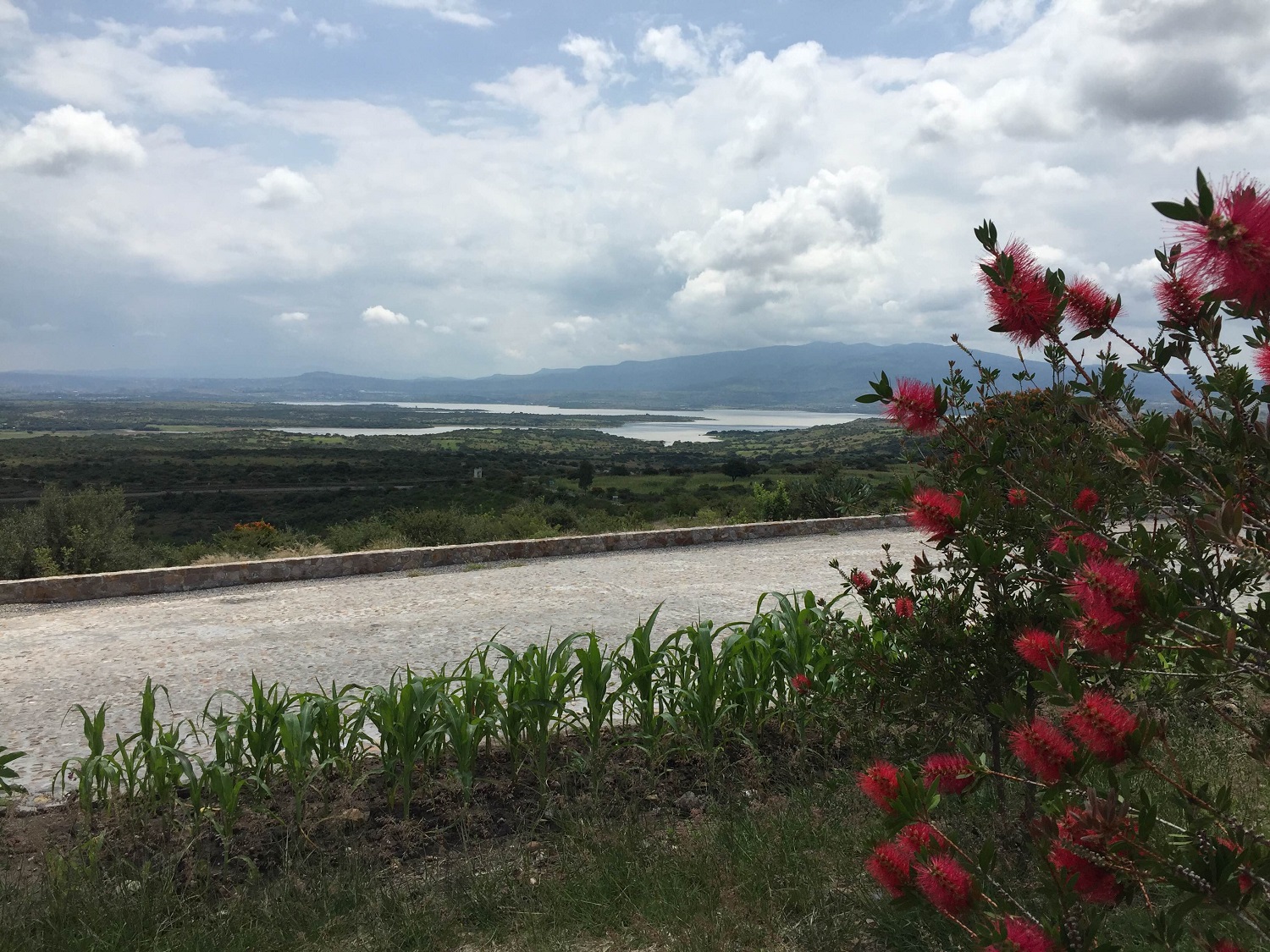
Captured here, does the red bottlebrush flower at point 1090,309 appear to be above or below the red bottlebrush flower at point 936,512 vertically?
above

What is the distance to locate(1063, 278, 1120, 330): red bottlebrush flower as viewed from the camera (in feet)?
6.38

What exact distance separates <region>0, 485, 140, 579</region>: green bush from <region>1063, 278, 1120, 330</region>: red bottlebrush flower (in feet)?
37.9

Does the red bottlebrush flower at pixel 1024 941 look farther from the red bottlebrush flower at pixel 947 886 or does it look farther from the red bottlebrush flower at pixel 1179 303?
the red bottlebrush flower at pixel 1179 303

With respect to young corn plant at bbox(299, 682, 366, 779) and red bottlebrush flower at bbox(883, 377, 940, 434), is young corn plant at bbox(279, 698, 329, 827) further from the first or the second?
red bottlebrush flower at bbox(883, 377, 940, 434)

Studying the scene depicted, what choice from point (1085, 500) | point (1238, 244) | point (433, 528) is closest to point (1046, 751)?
point (1238, 244)

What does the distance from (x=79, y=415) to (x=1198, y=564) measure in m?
175

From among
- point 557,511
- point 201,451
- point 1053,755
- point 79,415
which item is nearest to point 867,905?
point 1053,755

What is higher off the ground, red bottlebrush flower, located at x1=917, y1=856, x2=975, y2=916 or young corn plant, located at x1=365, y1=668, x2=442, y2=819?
red bottlebrush flower, located at x1=917, y1=856, x2=975, y2=916

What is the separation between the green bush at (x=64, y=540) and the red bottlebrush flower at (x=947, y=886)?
37.7 ft

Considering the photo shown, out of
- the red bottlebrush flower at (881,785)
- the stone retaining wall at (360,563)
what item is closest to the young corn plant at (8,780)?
the red bottlebrush flower at (881,785)

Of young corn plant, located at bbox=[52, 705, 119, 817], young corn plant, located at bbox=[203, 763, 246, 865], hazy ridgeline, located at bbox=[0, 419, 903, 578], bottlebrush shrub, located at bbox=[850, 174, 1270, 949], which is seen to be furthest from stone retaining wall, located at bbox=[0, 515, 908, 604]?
bottlebrush shrub, located at bbox=[850, 174, 1270, 949]

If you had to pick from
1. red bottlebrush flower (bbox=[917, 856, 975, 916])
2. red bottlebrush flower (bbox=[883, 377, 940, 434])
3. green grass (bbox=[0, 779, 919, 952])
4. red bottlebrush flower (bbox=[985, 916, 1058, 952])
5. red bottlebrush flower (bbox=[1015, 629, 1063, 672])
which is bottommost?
green grass (bbox=[0, 779, 919, 952])

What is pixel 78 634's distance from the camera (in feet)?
23.0

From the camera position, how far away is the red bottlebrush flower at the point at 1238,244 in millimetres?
1157
